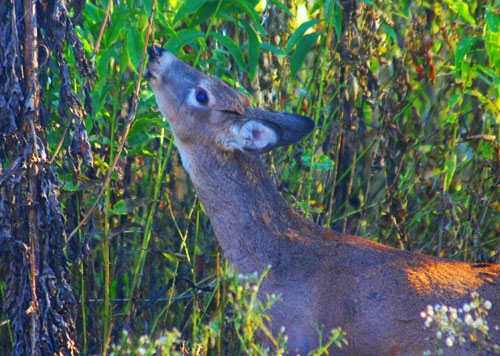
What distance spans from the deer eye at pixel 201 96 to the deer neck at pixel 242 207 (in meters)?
0.36

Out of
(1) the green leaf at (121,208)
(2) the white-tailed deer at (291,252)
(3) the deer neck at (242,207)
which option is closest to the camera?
(2) the white-tailed deer at (291,252)

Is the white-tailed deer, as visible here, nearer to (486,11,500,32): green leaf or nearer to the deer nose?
the deer nose

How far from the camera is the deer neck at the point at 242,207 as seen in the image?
15.0 feet

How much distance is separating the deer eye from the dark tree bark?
737 millimetres

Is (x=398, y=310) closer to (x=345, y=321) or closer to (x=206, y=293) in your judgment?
(x=345, y=321)

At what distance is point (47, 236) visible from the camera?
446 centimetres

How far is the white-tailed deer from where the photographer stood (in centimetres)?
423

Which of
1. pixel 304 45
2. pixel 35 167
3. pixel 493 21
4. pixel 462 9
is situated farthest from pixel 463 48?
pixel 35 167

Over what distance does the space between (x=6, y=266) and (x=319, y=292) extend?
70.4 inches

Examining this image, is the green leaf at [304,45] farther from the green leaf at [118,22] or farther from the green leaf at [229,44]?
the green leaf at [118,22]

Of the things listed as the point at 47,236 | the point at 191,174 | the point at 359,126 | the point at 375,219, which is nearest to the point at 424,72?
the point at 359,126

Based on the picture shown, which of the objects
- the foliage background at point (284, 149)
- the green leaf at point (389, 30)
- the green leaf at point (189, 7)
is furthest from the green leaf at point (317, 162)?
the green leaf at point (189, 7)

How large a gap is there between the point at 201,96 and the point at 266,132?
62 cm

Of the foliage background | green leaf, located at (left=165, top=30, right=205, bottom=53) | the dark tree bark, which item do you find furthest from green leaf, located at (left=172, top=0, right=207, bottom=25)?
the dark tree bark
